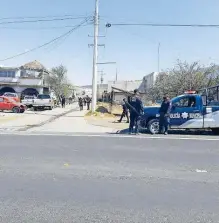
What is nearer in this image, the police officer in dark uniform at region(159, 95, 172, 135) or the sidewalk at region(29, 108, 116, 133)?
the police officer in dark uniform at region(159, 95, 172, 135)

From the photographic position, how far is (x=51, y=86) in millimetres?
72000

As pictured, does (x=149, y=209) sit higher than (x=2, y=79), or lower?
lower

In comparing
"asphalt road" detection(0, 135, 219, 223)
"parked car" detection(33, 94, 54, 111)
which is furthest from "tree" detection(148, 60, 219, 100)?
"asphalt road" detection(0, 135, 219, 223)

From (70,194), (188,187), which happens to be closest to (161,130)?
(188,187)

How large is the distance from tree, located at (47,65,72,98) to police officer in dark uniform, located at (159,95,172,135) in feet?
187

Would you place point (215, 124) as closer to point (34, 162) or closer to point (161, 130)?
point (161, 130)

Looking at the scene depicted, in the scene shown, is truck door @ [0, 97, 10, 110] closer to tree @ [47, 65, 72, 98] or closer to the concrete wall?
tree @ [47, 65, 72, 98]

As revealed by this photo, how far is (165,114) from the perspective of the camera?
1530cm

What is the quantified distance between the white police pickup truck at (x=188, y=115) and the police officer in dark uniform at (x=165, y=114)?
0.42m

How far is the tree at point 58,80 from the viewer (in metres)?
73.6

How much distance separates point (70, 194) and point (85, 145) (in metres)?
5.76

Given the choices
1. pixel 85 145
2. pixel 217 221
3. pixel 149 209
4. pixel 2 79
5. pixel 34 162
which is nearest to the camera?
pixel 217 221

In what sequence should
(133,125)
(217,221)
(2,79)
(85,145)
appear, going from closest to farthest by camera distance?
(217,221) < (85,145) < (133,125) < (2,79)

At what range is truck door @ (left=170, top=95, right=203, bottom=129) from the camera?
51.4 ft
